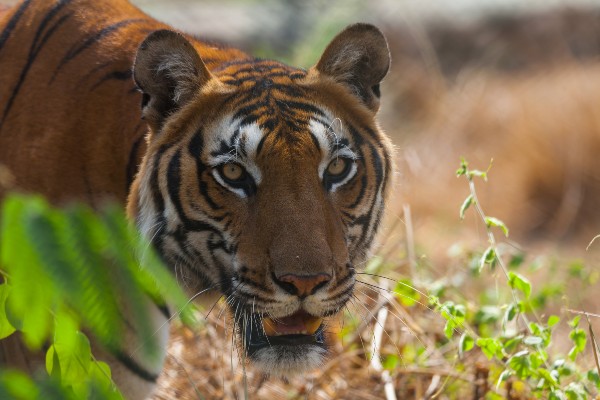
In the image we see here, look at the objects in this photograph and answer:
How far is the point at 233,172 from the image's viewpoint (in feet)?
8.54

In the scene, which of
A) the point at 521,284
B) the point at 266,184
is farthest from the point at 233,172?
the point at 521,284

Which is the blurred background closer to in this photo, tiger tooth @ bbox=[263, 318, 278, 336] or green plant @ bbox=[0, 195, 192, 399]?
tiger tooth @ bbox=[263, 318, 278, 336]

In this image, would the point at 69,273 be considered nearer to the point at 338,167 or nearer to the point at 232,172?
the point at 232,172

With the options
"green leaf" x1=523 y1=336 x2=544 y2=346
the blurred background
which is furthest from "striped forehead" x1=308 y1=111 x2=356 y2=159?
the blurred background

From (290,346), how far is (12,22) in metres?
1.40

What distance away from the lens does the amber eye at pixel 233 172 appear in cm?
259

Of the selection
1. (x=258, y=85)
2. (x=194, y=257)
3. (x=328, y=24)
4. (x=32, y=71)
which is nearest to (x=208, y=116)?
(x=258, y=85)

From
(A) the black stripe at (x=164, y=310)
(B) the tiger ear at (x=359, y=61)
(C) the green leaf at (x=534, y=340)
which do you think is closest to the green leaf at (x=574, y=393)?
(C) the green leaf at (x=534, y=340)

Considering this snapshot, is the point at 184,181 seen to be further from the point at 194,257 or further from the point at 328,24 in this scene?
the point at 328,24

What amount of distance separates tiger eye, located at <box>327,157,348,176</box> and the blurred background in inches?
129

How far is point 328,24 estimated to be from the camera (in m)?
7.63

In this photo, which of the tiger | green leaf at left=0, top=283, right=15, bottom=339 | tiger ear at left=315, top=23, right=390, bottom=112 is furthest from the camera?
tiger ear at left=315, top=23, right=390, bottom=112

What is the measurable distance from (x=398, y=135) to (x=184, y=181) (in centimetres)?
662

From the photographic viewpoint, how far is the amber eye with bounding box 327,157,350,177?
265 centimetres
